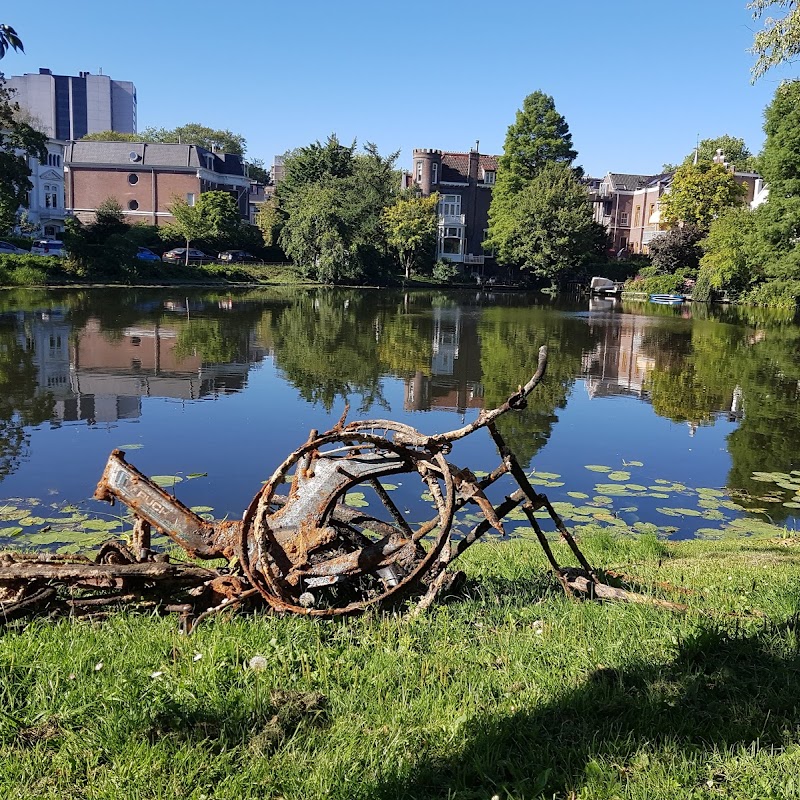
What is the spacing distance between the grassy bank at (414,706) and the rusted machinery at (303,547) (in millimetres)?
184

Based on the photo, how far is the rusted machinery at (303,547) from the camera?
421 cm

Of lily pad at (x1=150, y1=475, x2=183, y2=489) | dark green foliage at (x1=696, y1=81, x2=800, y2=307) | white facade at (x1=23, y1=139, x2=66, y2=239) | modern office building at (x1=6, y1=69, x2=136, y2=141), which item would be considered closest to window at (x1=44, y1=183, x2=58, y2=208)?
white facade at (x1=23, y1=139, x2=66, y2=239)

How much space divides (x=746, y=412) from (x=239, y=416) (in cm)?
1165

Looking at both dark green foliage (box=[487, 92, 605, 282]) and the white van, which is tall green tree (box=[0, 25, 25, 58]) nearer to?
the white van

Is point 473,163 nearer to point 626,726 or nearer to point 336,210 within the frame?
point 336,210

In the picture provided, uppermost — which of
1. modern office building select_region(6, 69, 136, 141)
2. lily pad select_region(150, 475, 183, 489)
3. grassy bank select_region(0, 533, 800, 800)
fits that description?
modern office building select_region(6, 69, 136, 141)

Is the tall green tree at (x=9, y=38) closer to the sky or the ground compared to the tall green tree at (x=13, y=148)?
closer to the ground

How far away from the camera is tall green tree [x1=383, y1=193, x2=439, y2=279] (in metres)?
67.6

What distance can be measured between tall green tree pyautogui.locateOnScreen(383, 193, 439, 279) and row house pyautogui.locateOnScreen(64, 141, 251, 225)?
22584 mm

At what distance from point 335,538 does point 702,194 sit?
6742 centimetres

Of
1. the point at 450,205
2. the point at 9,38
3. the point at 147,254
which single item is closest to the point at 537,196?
the point at 450,205

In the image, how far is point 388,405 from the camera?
1772 cm

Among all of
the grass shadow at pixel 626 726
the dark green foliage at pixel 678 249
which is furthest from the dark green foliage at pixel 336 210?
the grass shadow at pixel 626 726

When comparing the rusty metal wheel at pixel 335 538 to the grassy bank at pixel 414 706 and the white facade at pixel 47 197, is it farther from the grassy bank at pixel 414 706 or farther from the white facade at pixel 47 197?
the white facade at pixel 47 197
